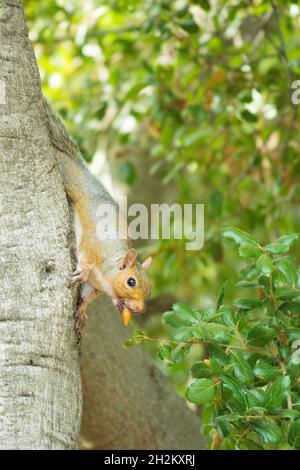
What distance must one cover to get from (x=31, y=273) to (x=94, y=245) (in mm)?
339

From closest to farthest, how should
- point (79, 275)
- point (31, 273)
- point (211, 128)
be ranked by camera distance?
point (31, 273), point (79, 275), point (211, 128)

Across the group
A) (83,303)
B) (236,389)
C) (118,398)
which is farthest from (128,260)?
(118,398)

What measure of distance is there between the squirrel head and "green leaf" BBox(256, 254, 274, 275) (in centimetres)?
35

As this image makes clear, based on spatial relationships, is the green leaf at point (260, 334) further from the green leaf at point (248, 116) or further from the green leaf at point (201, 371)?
the green leaf at point (248, 116)

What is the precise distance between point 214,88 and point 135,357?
957 millimetres

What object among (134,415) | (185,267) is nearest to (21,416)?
(134,415)

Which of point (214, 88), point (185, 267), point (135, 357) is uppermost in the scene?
point (214, 88)

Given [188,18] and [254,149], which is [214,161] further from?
[188,18]

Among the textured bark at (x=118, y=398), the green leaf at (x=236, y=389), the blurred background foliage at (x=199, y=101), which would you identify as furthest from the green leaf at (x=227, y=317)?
the blurred background foliage at (x=199, y=101)

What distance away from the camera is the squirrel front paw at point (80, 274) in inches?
A: 57.4

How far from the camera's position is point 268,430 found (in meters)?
1.40

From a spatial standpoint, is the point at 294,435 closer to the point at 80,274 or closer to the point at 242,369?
the point at 242,369

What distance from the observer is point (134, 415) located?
232 centimetres

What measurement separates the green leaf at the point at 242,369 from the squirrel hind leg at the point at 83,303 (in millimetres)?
273
